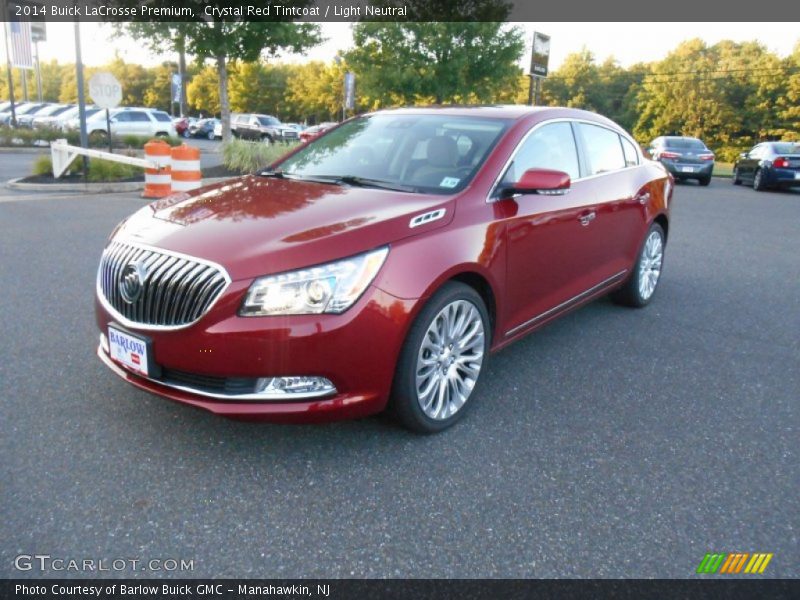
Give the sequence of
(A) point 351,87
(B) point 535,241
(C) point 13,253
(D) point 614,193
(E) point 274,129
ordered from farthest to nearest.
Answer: (E) point 274,129
(A) point 351,87
(C) point 13,253
(D) point 614,193
(B) point 535,241

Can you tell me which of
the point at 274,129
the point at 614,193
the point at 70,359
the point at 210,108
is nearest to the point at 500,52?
the point at 274,129

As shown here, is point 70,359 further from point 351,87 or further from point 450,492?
point 351,87

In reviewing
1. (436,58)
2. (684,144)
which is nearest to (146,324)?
(684,144)

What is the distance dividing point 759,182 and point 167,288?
2021 cm

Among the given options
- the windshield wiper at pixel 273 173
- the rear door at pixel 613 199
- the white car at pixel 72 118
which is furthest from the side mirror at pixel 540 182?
the white car at pixel 72 118

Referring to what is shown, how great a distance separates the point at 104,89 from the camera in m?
13.5

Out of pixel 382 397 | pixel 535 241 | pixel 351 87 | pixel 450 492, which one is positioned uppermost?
pixel 351 87

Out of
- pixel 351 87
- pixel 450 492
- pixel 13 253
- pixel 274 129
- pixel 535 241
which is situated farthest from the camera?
pixel 274 129

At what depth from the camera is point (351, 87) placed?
2986 cm

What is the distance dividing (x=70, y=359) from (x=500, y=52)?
22.7 metres

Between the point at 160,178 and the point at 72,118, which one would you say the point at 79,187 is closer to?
the point at 160,178

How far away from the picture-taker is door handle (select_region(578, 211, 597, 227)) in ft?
14.5

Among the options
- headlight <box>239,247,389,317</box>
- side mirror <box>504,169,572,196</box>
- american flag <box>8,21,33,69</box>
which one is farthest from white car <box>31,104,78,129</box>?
headlight <box>239,247,389,317</box>

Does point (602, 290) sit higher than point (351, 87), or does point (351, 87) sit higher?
point (351, 87)
